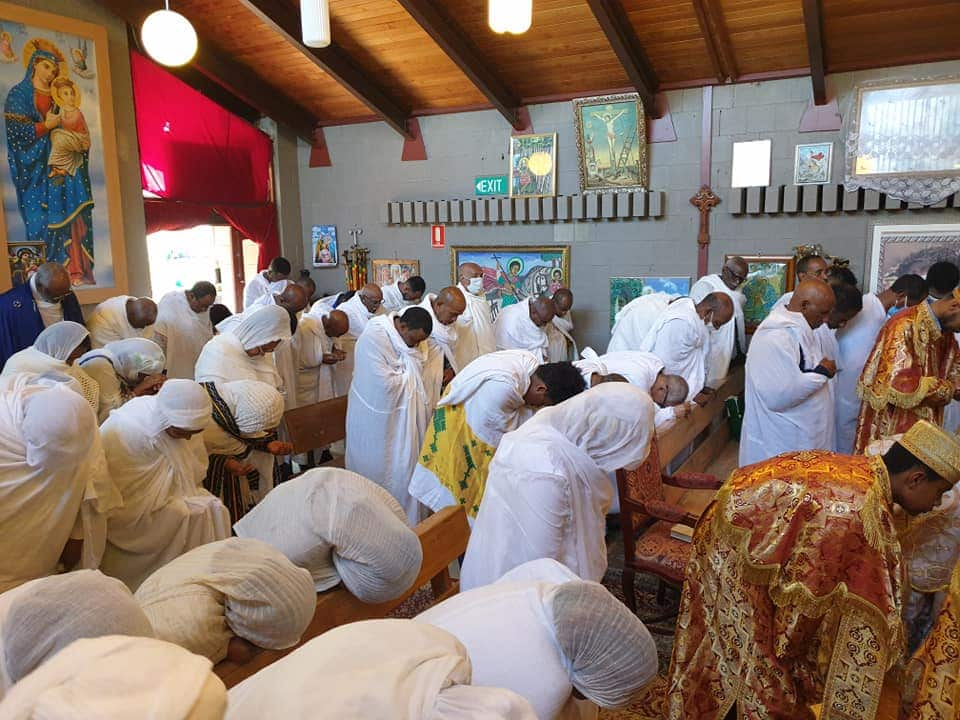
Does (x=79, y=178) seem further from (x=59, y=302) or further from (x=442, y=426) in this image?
(x=442, y=426)

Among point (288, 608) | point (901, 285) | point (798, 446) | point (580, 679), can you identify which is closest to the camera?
point (580, 679)

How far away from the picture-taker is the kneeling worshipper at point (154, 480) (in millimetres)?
3008

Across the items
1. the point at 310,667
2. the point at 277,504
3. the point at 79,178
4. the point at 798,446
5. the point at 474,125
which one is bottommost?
the point at 798,446

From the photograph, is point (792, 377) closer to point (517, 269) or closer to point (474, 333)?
point (474, 333)

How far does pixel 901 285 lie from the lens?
5.50m

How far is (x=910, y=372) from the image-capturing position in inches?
150

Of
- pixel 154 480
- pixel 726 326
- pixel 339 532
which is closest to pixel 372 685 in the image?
pixel 339 532

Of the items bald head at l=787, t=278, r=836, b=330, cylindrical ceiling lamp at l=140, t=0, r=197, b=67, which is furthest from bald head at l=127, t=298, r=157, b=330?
bald head at l=787, t=278, r=836, b=330

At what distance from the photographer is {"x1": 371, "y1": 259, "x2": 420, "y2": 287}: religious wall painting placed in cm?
992

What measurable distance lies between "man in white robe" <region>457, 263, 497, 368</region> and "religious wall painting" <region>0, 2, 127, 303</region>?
14.0ft

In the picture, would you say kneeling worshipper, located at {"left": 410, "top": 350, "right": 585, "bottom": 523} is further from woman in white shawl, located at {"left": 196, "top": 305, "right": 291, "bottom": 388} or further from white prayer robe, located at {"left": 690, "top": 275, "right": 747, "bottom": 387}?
white prayer robe, located at {"left": 690, "top": 275, "right": 747, "bottom": 387}

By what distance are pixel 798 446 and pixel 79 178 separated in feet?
25.5

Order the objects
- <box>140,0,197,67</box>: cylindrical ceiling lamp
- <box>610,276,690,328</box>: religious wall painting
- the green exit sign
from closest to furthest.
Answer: <box>140,0,197,67</box>: cylindrical ceiling lamp → <box>610,276,690,328</box>: religious wall painting → the green exit sign

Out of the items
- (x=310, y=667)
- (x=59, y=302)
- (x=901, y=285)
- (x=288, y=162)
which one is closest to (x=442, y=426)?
(x=310, y=667)
